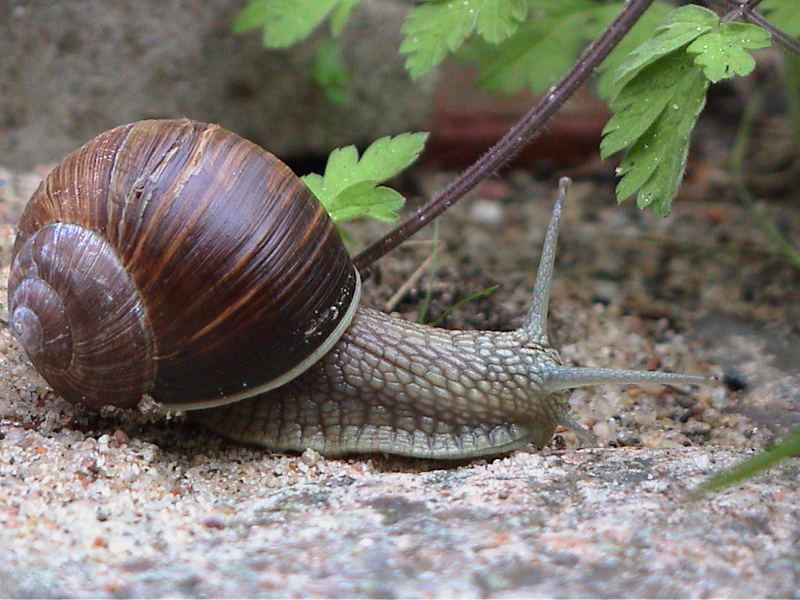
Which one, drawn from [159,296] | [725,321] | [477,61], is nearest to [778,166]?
[725,321]

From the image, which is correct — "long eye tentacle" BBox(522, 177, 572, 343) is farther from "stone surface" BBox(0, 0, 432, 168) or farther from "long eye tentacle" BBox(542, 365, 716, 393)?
"stone surface" BBox(0, 0, 432, 168)

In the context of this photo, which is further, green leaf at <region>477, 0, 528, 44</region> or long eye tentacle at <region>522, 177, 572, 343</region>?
long eye tentacle at <region>522, 177, 572, 343</region>

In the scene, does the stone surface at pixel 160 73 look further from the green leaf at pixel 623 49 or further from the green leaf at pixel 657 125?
the green leaf at pixel 657 125

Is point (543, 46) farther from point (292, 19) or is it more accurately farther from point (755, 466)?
point (755, 466)

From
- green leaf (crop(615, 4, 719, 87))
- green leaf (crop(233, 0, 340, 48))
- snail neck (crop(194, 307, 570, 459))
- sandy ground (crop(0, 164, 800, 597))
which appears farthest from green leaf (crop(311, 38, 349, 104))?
green leaf (crop(615, 4, 719, 87))

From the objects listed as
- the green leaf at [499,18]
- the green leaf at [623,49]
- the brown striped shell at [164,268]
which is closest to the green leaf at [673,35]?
the green leaf at [499,18]

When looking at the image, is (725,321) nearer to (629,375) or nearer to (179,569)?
(629,375)
